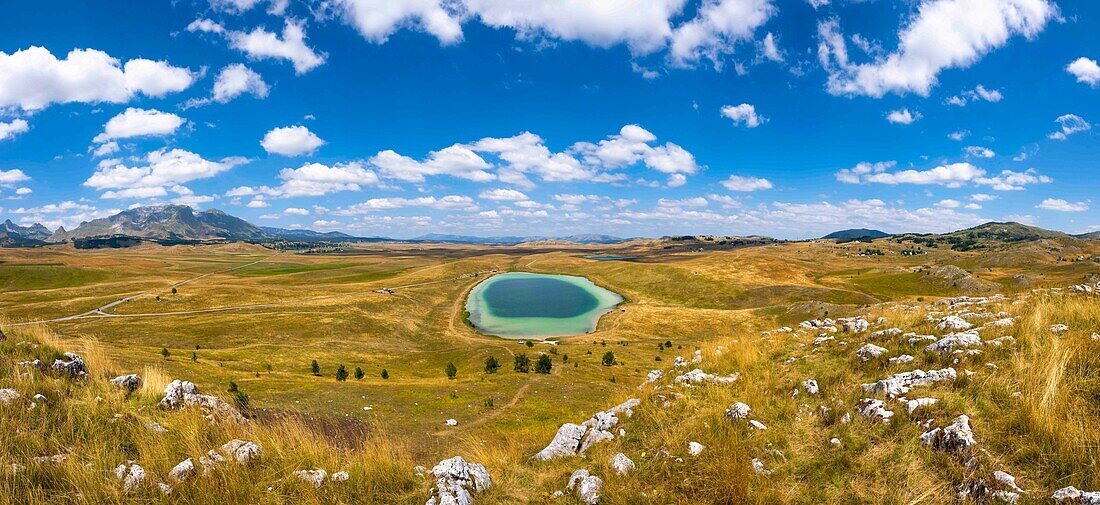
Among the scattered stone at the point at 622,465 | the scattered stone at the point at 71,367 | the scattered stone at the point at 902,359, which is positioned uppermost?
the scattered stone at the point at 902,359

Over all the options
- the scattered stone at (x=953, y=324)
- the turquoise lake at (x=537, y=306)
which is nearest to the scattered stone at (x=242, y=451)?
the scattered stone at (x=953, y=324)

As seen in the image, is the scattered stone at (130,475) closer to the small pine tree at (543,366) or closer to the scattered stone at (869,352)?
the scattered stone at (869,352)

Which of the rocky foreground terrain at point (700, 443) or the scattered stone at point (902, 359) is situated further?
the scattered stone at point (902, 359)

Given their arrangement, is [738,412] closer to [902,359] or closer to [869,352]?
[902,359]

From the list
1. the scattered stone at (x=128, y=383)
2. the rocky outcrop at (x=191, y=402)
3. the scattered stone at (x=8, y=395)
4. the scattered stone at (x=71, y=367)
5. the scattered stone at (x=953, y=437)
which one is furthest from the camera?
the scattered stone at (x=71, y=367)

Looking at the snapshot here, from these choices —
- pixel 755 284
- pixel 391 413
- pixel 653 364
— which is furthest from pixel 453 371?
pixel 755 284

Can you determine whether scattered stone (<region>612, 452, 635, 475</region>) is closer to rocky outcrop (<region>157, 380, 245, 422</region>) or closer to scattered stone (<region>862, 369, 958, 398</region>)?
scattered stone (<region>862, 369, 958, 398</region>)

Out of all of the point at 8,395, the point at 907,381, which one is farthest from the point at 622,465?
the point at 8,395

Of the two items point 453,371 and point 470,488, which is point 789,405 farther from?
point 453,371
